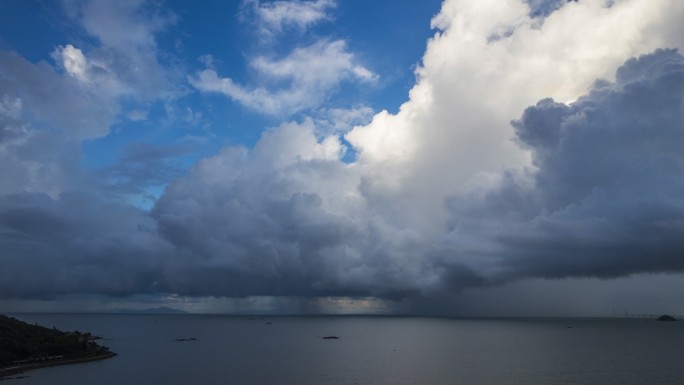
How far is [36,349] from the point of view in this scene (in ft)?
480

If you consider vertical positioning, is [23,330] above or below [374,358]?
above

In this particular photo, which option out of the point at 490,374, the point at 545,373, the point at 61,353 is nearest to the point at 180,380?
the point at 61,353

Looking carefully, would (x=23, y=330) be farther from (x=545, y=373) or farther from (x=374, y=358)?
(x=545, y=373)

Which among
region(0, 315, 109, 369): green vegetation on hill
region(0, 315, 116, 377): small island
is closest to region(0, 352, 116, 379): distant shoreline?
region(0, 315, 116, 377): small island

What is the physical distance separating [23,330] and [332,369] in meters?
104

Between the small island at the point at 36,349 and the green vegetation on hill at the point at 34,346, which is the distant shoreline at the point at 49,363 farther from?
the green vegetation on hill at the point at 34,346

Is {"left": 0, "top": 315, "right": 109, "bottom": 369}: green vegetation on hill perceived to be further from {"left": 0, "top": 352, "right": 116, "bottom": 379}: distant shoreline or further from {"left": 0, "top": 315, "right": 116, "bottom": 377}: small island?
{"left": 0, "top": 352, "right": 116, "bottom": 379}: distant shoreline

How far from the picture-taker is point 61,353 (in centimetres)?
15150

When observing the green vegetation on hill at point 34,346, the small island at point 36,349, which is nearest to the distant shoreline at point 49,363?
the small island at point 36,349

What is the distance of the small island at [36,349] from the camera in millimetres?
132375

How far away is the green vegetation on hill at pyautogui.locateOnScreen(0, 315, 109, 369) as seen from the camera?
452ft

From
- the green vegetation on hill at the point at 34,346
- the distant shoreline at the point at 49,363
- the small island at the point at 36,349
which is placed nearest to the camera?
the distant shoreline at the point at 49,363

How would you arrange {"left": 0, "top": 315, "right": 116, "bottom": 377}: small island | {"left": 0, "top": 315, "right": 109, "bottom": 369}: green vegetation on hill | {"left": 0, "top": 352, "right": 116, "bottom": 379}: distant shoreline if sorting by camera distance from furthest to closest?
{"left": 0, "top": 315, "right": 109, "bottom": 369}: green vegetation on hill < {"left": 0, "top": 315, "right": 116, "bottom": 377}: small island < {"left": 0, "top": 352, "right": 116, "bottom": 379}: distant shoreline

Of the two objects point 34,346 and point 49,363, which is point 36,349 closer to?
point 34,346
